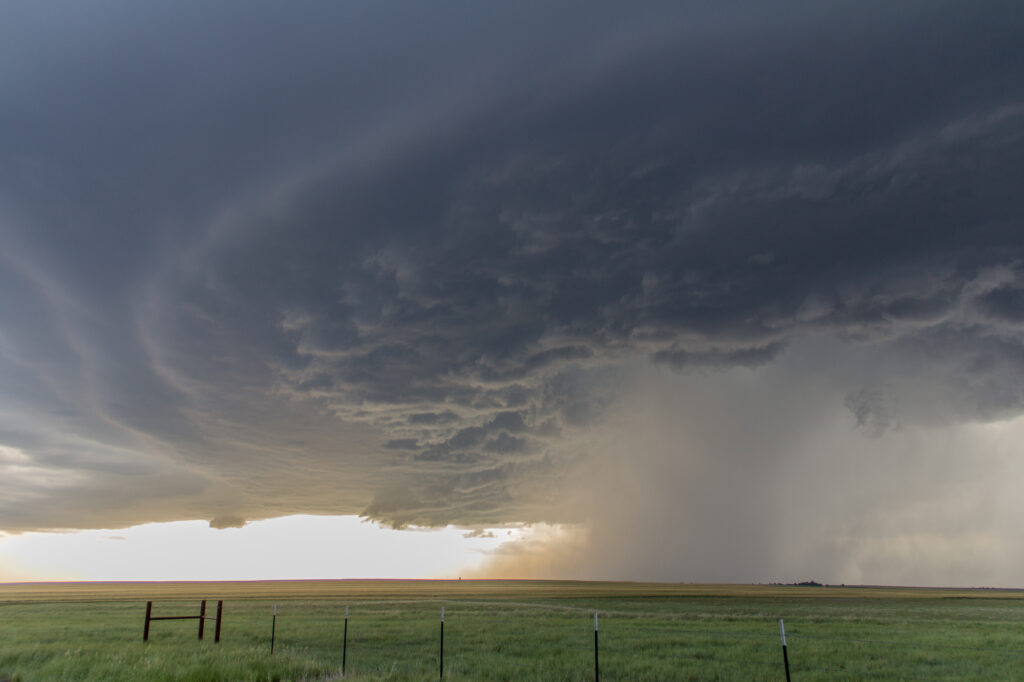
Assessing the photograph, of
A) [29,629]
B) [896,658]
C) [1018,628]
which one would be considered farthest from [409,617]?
[1018,628]

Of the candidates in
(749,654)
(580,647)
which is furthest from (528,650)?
(749,654)

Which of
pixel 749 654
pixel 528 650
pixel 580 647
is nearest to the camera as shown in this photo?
pixel 749 654

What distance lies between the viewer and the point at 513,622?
47.9m

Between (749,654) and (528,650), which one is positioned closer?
(749,654)

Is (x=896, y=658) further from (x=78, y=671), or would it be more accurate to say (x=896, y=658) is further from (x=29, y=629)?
(x=29, y=629)

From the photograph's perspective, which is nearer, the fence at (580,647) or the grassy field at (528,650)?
the grassy field at (528,650)

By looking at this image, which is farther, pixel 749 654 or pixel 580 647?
pixel 580 647

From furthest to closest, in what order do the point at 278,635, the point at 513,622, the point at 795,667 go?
the point at 513,622 < the point at 278,635 < the point at 795,667

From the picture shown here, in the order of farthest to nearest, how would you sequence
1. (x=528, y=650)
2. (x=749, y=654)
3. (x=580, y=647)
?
(x=580, y=647) → (x=528, y=650) → (x=749, y=654)

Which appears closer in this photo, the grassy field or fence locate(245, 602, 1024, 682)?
the grassy field

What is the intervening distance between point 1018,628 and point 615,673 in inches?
1549

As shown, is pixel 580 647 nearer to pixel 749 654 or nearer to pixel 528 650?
pixel 528 650

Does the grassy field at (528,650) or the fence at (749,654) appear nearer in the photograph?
the grassy field at (528,650)

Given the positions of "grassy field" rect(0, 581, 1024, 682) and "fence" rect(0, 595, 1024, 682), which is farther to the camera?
"fence" rect(0, 595, 1024, 682)
